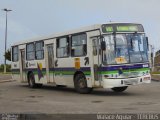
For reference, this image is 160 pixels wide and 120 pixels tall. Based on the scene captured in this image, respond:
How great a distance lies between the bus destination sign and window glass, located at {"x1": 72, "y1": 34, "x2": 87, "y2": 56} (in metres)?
1.44

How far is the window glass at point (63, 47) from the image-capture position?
22.9m

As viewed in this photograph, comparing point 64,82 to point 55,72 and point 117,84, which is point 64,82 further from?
point 117,84

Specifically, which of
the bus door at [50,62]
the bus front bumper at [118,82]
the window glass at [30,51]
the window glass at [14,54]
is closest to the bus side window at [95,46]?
the bus front bumper at [118,82]

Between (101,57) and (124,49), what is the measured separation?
1057mm

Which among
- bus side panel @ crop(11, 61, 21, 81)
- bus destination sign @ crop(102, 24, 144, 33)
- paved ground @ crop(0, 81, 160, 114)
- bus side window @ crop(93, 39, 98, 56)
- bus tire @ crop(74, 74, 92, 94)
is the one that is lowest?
paved ground @ crop(0, 81, 160, 114)

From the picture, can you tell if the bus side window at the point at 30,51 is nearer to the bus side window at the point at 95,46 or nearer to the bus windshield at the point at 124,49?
the bus side window at the point at 95,46

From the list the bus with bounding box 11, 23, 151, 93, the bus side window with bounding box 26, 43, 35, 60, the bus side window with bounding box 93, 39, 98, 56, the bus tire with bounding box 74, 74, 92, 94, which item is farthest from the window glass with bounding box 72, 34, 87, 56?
the bus side window with bounding box 26, 43, 35, 60

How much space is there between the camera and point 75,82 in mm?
22250

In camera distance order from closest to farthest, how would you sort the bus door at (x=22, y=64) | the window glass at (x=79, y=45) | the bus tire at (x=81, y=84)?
the window glass at (x=79, y=45)
the bus tire at (x=81, y=84)
the bus door at (x=22, y=64)

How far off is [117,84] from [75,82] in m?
3.01

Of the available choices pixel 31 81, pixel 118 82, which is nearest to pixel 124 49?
pixel 118 82

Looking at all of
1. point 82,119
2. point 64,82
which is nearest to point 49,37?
point 64,82

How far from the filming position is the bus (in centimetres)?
1989

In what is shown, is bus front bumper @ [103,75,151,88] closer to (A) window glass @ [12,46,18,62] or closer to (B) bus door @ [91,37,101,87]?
(B) bus door @ [91,37,101,87]
